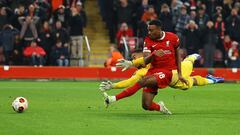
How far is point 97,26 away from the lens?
3516 centimetres

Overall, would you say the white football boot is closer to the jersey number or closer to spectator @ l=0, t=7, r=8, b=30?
the jersey number

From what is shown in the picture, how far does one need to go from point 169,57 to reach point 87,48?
16.9m

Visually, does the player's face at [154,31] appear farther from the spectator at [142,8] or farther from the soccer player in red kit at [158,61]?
the spectator at [142,8]

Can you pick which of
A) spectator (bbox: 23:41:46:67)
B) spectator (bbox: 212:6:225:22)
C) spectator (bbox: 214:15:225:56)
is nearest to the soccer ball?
spectator (bbox: 23:41:46:67)

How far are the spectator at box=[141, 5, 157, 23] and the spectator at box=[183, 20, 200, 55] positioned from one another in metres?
1.52

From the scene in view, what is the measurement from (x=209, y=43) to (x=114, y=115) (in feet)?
53.9

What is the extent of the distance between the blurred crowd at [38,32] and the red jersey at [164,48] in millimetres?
15242

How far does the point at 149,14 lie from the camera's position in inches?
1259

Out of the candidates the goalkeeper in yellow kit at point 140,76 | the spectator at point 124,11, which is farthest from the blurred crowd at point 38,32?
the goalkeeper in yellow kit at point 140,76

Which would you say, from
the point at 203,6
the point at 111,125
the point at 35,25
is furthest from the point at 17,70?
the point at 111,125

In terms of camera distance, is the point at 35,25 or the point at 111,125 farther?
the point at 35,25

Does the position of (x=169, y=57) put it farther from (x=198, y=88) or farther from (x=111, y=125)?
(x=198, y=88)

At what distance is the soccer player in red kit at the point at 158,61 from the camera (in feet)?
51.9

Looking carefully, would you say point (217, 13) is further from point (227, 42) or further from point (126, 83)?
point (126, 83)
